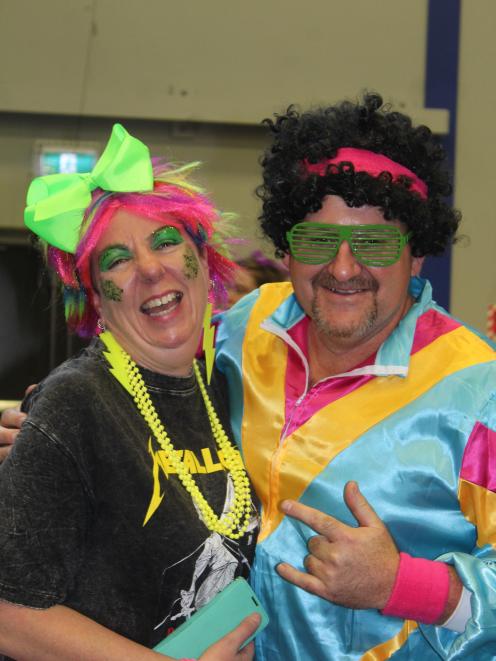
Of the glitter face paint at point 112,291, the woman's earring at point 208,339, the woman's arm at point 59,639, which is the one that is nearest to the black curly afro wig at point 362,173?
the woman's earring at point 208,339

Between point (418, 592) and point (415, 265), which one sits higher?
point (415, 265)

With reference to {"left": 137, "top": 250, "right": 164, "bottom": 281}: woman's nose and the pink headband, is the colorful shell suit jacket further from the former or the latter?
{"left": 137, "top": 250, "right": 164, "bottom": 281}: woman's nose

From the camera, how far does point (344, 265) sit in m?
1.88

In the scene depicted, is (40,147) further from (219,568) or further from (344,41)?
(219,568)

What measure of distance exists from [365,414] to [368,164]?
1.89ft

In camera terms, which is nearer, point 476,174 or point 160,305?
point 160,305

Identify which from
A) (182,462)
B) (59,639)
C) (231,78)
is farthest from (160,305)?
(231,78)

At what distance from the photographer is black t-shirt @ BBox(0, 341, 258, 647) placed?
1.47 meters

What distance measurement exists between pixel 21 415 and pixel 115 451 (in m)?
0.37

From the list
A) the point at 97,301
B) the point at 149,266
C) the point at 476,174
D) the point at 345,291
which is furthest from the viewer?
the point at 476,174

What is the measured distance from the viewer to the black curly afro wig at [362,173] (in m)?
1.92

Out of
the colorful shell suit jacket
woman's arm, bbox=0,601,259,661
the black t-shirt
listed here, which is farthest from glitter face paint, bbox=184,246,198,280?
woman's arm, bbox=0,601,259,661

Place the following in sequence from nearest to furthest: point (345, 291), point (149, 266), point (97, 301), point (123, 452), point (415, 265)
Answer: point (123, 452), point (149, 266), point (97, 301), point (345, 291), point (415, 265)

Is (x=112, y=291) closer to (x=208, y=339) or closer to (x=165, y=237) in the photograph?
(x=165, y=237)
